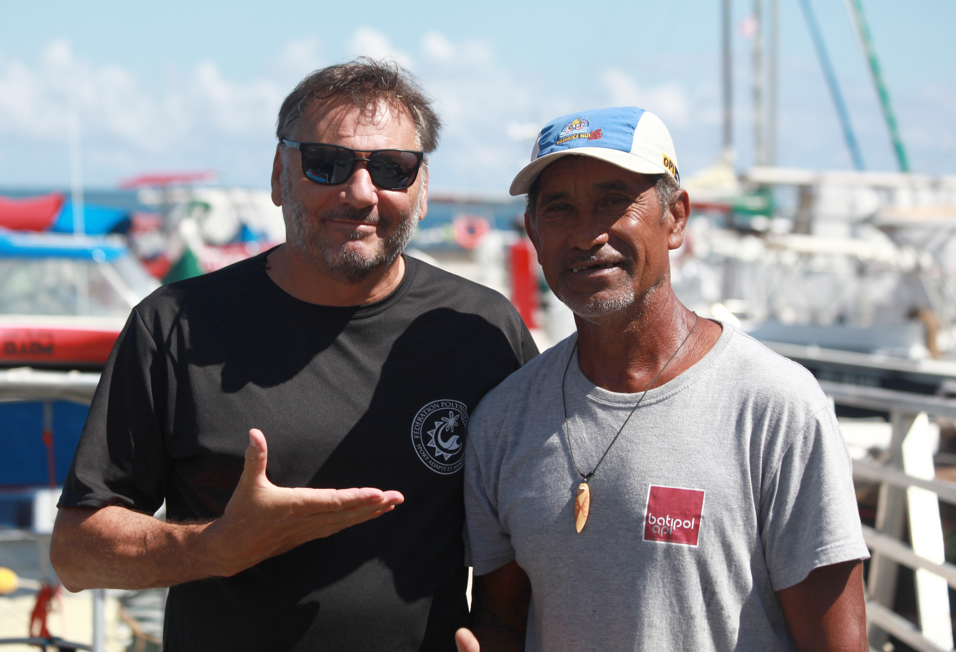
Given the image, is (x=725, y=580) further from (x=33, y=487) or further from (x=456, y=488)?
(x=33, y=487)

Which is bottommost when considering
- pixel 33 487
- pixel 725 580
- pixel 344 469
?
pixel 33 487

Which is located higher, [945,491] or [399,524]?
[399,524]

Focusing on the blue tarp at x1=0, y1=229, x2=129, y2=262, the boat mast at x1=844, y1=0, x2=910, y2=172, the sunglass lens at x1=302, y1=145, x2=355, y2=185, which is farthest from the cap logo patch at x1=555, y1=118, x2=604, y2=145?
the boat mast at x1=844, y1=0, x2=910, y2=172

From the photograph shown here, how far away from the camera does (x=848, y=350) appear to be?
902 centimetres

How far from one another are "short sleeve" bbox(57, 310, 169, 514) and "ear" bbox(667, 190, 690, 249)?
143cm

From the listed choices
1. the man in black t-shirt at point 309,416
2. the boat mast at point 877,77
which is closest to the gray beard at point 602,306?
the man in black t-shirt at point 309,416

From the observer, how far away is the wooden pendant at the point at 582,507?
6.06 feet

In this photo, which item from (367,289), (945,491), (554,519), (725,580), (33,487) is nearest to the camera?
(725,580)

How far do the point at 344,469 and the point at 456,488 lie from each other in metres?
0.31

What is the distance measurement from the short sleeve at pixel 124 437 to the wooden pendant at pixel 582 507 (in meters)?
1.12

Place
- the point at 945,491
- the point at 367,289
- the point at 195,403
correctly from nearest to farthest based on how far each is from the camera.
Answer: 1. the point at 195,403
2. the point at 367,289
3. the point at 945,491

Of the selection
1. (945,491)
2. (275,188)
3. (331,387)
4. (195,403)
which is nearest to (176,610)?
(195,403)

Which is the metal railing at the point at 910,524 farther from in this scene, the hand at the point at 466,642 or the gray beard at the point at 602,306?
the hand at the point at 466,642

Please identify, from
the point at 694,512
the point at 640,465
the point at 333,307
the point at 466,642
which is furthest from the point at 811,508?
the point at 333,307
